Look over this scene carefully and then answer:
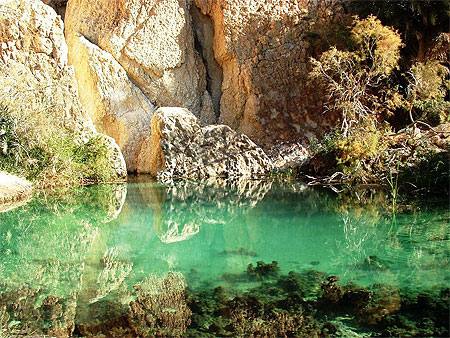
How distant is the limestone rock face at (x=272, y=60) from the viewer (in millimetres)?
15305

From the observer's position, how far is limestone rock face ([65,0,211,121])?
14859 millimetres

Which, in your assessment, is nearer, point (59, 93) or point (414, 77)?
point (59, 93)

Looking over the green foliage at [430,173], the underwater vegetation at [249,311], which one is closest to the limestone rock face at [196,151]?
the green foliage at [430,173]

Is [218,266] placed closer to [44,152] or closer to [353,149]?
[353,149]

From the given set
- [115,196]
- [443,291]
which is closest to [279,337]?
[443,291]

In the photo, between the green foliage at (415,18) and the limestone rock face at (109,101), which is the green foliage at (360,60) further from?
the limestone rock face at (109,101)

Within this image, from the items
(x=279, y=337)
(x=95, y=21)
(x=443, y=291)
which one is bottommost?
(x=279, y=337)

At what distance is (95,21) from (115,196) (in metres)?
8.23

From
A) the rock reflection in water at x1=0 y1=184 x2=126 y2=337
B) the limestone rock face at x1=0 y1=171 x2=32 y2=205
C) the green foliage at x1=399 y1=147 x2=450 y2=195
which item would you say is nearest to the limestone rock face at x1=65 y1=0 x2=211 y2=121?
the limestone rock face at x1=0 y1=171 x2=32 y2=205

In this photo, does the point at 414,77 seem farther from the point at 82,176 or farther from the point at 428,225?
the point at 82,176

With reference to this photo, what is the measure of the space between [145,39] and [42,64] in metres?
4.32

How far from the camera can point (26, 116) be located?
9750mm

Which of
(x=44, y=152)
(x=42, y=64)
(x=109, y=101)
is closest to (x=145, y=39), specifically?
(x=109, y=101)

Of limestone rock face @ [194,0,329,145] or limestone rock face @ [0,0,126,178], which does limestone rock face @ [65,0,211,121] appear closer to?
limestone rock face @ [194,0,329,145]
